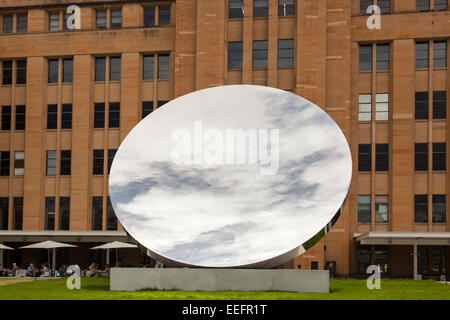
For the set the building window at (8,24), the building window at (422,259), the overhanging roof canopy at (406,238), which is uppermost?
the building window at (8,24)

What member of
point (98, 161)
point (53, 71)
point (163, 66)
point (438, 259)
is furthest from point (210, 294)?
point (53, 71)

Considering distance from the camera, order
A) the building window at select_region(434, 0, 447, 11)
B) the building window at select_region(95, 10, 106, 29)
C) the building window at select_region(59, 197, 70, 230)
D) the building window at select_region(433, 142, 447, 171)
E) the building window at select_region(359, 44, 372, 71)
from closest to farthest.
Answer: the building window at select_region(433, 142, 447, 171)
the building window at select_region(434, 0, 447, 11)
the building window at select_region(359, 44, 372, 71)
the building window at select_region(59, 197, 70, 230)
the building window at select_region(95, 10, 106, 29)

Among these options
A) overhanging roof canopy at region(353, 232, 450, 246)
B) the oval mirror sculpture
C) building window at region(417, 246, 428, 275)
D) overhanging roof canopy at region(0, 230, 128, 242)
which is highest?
the oval mirror sculpture

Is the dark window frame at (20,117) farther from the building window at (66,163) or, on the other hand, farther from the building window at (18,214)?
the building window at (18,214)

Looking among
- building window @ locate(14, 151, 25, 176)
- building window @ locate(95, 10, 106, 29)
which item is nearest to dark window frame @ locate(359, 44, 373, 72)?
building window @ locate(95, 10, 106, 29)

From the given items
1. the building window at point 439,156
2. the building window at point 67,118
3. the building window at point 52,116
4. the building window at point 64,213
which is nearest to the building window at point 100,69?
the building window at point 67,118

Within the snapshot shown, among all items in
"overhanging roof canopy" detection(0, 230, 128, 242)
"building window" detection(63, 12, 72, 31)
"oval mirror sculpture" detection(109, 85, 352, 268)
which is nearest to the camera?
"oval mirror sculpture" detection(109, 85, 352, 268)

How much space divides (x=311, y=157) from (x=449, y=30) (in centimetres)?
2933

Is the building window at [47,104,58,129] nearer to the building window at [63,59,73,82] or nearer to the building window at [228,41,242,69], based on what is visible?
the building window at [63,59,73,82]

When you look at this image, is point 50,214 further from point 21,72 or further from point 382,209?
point 382,209

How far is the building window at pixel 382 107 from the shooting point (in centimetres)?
5322

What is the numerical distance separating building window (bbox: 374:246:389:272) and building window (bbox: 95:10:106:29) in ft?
94.0

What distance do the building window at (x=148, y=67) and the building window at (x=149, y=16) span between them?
2.96m

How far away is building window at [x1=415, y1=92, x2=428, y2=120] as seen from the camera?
5262 centimetres
